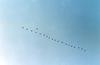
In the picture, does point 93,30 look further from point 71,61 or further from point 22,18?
point 22,18

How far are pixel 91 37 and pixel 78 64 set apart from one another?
262 mm

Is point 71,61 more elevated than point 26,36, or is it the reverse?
point 26,36

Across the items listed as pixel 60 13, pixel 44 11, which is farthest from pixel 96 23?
pixel 44 11

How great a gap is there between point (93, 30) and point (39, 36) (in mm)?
477

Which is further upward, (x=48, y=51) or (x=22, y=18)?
(x=22, y=18)

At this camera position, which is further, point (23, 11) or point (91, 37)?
point (91, 37)

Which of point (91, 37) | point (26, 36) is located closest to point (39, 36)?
point (26, 36)

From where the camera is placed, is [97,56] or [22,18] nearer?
[22,18]

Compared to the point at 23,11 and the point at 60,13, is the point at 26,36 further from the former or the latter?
the point at 60,13

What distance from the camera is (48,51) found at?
1430 mm

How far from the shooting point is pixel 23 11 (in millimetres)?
1382

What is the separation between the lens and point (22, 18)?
1.38 m

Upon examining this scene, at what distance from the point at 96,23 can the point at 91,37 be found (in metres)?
0.13

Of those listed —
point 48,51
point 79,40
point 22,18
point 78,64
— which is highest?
point 22,18
